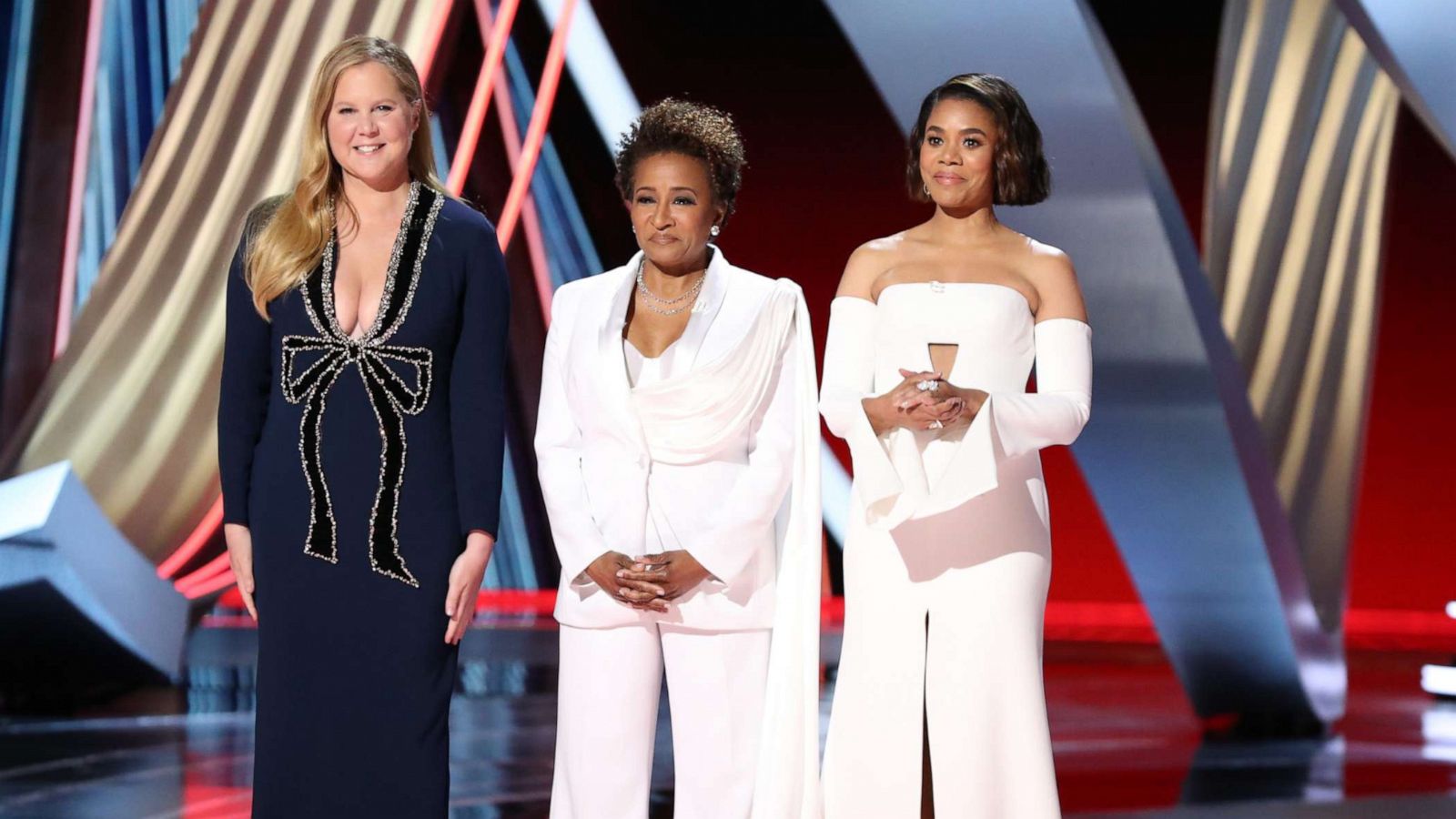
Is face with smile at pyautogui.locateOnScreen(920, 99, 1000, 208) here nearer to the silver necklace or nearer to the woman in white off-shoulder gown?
the woman in white off-shoulder gown

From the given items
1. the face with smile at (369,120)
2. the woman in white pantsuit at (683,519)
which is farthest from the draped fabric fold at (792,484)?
the face with smile at (369,120)

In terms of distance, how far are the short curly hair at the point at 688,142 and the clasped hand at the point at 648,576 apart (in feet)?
2.03

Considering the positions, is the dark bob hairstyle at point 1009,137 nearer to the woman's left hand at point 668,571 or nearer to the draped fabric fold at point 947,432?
the draped fabric fold at point 947,432

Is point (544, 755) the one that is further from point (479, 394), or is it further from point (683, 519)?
point (479, 394)

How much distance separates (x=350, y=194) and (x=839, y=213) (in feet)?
17.9

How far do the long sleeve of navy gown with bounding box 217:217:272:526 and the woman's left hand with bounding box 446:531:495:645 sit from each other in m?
0.34

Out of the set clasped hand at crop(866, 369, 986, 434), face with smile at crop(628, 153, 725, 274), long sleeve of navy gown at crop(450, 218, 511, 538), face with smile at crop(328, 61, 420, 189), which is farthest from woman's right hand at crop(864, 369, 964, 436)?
face with smile at crop(328, 61, 420, 189)

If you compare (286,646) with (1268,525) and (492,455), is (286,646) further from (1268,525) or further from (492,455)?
(1268,525)

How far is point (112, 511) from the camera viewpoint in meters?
5.64

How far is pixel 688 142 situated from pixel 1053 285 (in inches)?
26.2

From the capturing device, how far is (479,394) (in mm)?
2365

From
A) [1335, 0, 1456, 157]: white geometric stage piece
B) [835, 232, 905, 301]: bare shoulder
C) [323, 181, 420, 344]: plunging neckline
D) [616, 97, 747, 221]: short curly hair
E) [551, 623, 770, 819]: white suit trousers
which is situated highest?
[1335, 0, 1456, 157]: white geometric stage piece

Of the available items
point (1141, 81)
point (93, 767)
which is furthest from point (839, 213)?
point (93, 767)

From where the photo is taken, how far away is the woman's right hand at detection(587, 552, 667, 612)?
258cm
